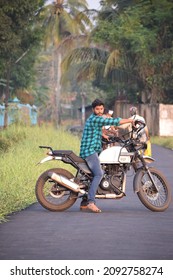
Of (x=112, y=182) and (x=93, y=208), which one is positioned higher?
(x=112, y=182)

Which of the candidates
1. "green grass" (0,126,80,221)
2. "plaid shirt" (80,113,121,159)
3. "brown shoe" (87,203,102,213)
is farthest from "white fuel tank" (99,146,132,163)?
"green grass" (0,126,80,221)

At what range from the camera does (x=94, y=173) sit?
13.7 metres

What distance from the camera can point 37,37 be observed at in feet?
146

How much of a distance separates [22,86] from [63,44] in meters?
4.38

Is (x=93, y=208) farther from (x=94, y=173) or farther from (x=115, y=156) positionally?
(x=115, y=156)

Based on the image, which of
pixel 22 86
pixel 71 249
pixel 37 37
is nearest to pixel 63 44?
pixel 22 86

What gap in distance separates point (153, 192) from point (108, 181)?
729 millimetres

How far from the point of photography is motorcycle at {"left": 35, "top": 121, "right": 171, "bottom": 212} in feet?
45.0

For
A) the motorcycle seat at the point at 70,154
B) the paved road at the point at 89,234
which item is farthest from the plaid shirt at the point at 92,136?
the paved road at the point at 89,234

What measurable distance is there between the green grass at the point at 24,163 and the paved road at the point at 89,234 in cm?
56

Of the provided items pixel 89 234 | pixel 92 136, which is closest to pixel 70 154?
pixel 92 136

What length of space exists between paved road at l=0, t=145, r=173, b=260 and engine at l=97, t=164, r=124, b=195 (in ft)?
1.12

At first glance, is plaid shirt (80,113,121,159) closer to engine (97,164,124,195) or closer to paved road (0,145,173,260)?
engine (97,164,124,195)
